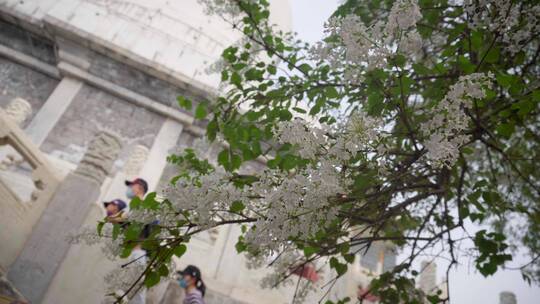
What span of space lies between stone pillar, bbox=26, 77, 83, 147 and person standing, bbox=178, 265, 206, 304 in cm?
442

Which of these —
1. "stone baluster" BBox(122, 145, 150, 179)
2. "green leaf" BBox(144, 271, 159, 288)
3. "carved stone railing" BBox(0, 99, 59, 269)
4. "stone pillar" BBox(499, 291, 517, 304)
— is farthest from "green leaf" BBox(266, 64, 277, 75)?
"stone pillar" BBox(499, 291, 517, 304)

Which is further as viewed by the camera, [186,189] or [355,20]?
[186,189]

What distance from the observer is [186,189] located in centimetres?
188

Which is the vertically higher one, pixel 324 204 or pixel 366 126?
pixel 366 126

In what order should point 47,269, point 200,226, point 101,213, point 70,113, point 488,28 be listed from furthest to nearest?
point 70,113 < point 101,213 < point 47,269 < point 488,28 < point 200,226

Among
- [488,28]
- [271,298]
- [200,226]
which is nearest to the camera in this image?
[200,226]

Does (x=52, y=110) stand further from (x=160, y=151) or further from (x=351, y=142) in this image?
(x=351, y=142)

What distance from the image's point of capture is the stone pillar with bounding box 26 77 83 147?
702 centimetres

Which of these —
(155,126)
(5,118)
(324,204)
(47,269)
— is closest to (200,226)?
(324,204)

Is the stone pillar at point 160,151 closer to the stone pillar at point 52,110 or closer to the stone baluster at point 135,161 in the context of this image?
the stone baluster at point 135,161

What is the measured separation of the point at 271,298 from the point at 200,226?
4.37 metres

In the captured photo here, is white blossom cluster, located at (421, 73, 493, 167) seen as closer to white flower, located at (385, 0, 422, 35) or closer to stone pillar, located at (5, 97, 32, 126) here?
white flower, located at (385, 0, 422, 35)

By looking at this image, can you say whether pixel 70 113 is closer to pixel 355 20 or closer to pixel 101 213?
pixel 101 213

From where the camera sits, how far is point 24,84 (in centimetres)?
779
